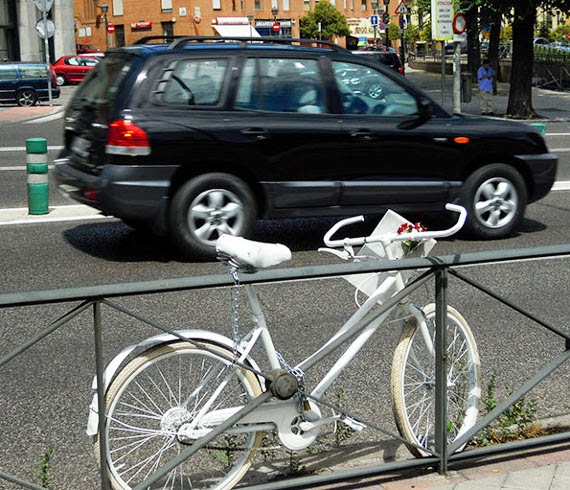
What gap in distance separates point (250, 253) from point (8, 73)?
107ft

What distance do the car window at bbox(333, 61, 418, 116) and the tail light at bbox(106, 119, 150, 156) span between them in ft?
6.33

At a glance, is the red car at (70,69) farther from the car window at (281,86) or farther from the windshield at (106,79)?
the car window at (281,86)

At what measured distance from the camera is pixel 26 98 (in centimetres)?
3541

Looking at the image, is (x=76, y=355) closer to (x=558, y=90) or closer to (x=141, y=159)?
(x=141, y=159)

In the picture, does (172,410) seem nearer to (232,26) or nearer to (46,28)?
(46,28)

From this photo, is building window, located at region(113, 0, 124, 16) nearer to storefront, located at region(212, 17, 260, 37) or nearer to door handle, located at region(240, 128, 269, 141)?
storefront, located at region(212, 17, 260, 37)

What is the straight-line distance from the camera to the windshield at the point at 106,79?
9.58 m

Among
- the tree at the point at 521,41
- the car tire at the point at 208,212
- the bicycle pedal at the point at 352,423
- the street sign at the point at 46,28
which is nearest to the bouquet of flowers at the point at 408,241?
the bicycle pedal at the point at 352,423

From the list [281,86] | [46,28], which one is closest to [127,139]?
[281,86]

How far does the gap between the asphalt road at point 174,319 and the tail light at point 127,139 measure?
0.97m

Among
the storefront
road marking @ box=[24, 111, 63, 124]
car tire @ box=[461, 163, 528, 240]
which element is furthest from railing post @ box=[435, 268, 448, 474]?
the storefront

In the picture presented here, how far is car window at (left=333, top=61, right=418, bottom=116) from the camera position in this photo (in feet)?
32.9

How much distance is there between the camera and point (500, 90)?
1720 inches

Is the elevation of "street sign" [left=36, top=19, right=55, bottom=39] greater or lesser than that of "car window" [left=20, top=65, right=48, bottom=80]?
greater
